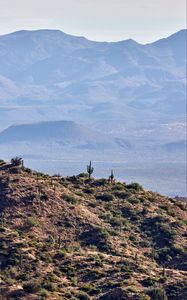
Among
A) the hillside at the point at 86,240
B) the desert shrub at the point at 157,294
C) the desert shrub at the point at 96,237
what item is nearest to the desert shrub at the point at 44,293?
the hillside at the point at 86,240

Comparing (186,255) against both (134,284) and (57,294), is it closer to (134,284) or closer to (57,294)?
(134,284)

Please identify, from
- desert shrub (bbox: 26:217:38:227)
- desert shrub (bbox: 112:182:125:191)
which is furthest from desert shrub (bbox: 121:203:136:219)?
desert shrub (bbox: 26:217:38:227)

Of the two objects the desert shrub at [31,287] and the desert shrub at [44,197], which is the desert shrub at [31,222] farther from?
the desert shrub at [31,287]

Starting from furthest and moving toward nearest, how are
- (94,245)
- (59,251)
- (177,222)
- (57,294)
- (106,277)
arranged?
(177,222)
(94,245)
(59,251)
(106,277)
(57,294)

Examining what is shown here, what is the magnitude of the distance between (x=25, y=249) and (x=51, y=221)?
740 cm

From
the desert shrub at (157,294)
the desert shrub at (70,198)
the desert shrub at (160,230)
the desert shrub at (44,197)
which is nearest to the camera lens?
the desert shrub at (157,294)

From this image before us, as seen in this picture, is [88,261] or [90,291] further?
[88,261]

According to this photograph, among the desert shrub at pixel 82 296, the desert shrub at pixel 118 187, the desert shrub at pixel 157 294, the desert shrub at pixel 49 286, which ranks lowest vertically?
the desert shrub at pixel 82 296

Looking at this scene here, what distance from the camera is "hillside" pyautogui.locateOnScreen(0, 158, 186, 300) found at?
4784 centimetres

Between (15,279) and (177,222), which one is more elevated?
(177,222)

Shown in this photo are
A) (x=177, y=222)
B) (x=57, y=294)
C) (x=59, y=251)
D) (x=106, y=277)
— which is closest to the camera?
(x=57, y=294)

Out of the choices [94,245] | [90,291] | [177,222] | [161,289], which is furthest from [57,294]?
[177,222]

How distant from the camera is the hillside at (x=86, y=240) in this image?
4784cm

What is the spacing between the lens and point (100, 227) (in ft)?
195
